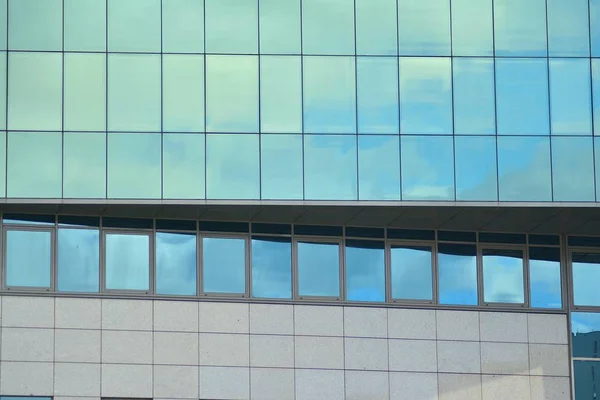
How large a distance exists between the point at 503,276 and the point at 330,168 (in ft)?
16.7

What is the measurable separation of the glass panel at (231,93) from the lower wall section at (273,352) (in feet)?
13.5

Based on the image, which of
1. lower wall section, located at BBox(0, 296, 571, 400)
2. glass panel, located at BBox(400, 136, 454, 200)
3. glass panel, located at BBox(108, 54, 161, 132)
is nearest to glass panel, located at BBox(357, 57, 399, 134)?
glass panel, located at BBox(400, 136, 454, 200)

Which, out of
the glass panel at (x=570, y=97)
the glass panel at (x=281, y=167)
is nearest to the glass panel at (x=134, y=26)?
the glass panel at (x=281, y=167)

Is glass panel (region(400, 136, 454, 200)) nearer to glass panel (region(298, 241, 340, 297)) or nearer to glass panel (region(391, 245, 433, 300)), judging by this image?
glass panel (region(391, 245, 433, 300))

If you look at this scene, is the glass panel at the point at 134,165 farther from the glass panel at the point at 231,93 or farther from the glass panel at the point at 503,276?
the glass panel at the point at 503,276

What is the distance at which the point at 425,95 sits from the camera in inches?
1268

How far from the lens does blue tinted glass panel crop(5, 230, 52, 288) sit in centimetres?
3141

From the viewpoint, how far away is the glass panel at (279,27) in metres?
32.1

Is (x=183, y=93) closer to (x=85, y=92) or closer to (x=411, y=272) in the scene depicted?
(x=85, y=92)

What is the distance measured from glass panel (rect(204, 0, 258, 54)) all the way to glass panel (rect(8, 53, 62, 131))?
3.53 metres

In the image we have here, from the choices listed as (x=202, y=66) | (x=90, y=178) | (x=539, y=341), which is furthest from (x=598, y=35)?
(x=90, y=178)

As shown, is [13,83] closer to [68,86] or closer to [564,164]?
[68,86]

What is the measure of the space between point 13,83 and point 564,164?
12656 mm

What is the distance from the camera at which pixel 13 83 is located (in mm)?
31531
